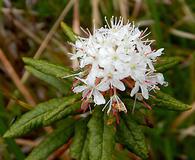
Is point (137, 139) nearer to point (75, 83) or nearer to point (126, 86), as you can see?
point (126, 86)

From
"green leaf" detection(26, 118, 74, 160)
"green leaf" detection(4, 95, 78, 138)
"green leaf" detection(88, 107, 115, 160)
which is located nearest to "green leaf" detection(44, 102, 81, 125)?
"green leaf" detection(4, 95, 78, 138)

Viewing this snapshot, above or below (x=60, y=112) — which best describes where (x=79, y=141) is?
below

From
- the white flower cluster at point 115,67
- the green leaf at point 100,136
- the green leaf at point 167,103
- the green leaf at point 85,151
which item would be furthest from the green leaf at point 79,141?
the green leaf at point 167,103

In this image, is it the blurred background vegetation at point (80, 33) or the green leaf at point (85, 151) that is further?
the blurred background vegetation at point (80, 33)

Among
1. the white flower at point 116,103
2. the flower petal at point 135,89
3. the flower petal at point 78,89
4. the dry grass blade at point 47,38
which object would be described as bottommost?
the white flower at point 116,103

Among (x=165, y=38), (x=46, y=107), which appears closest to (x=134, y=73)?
(x=46, y=107)

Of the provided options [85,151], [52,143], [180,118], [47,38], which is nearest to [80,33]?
[47,38]

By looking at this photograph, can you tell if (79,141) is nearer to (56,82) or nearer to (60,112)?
(60,112)

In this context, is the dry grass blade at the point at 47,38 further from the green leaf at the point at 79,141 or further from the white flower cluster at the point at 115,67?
the white flower cluster at the point at 115,67
